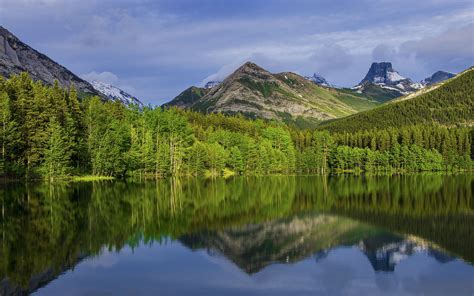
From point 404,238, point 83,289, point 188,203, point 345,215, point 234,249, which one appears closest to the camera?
point 83,289

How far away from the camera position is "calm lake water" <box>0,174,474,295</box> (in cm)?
2280

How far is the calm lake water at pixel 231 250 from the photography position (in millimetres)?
22797

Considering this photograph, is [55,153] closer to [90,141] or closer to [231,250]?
[90,141]

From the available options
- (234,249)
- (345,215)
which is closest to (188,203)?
(345,215)

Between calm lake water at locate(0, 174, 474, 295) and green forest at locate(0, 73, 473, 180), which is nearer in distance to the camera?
calm lake water at locate(0, 174, 474, 295)

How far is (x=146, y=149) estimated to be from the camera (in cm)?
12350

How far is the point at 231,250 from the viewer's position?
31500mm

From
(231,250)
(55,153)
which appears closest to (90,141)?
(55,153)

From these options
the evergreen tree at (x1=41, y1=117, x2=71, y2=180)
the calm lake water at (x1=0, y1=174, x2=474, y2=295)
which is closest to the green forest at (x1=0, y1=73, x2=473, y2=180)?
the evergreen tree at (x1=41, y1=117, x2=71, y2=180)

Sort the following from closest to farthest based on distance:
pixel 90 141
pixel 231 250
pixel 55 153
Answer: pixel 231 250, pixel 55 153, pixel 90 141

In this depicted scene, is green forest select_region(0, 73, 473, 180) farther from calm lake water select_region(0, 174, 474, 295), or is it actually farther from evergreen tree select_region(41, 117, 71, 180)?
calm lake water select_region(0, 174, 474, 295)

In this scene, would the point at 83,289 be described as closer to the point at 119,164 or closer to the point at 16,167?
the point at 16,167

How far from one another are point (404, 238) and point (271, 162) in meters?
146

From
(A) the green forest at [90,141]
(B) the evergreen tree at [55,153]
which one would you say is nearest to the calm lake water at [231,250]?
(B) the evergreen tree at [55,153]
